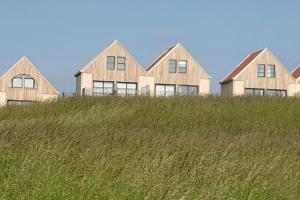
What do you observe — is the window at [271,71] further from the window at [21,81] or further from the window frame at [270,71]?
the window at [21,81]

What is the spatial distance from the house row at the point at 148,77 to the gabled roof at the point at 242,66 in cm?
16

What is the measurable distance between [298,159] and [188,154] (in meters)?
3.12

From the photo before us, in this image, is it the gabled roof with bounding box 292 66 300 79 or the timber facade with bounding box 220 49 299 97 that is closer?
the timber facade with bounding box 220 49 299 97

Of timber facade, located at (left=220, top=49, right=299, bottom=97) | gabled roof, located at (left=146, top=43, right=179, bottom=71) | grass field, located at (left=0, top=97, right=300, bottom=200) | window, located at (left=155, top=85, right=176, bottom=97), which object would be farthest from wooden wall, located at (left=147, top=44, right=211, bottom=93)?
grass field, located at (left=0, top=97, right=300, bottom=200)

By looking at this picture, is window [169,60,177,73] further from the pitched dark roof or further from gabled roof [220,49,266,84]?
gabled roof [220,49,266,84]

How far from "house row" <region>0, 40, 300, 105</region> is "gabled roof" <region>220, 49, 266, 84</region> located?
162 mm

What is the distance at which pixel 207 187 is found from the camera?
26.6 ft

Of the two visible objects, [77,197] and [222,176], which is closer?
[77,197]

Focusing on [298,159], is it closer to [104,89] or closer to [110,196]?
[110,196]

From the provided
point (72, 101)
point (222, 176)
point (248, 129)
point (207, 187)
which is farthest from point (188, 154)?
point (72, 101)

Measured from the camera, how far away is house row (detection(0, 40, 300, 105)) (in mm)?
53750

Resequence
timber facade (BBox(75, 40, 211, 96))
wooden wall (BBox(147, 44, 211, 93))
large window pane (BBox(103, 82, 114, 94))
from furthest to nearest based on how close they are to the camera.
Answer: wooden wall (BBox(147, 44, 211, 93)) < large window pane (BBox(103, 82, 114, 94)) < timber facade (BBox(75, 40, 211, 96))

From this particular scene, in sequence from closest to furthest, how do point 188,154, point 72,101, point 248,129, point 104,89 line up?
point 188,154
point 248,129
point 72,101
point 104,89

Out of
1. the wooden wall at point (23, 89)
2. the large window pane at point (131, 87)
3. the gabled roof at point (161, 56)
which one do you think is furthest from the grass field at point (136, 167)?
the wooden wall at point (23, 89)
